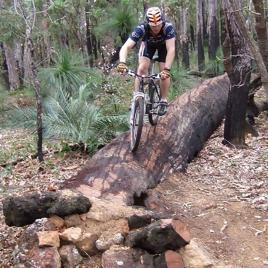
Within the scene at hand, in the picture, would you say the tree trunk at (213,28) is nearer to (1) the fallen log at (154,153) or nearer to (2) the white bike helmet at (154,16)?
(1) the fallen log at (154,153)

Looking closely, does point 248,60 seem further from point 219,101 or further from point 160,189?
point 160,189

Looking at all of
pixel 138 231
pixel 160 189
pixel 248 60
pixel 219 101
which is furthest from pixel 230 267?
pixel 219 101

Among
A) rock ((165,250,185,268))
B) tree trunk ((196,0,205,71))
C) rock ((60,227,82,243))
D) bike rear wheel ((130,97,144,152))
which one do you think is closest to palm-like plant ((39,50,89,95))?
bike rear wheel ((130,97,144,152))

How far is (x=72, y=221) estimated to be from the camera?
15.0 ft

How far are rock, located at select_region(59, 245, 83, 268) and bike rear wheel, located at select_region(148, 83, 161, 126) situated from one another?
125 inches

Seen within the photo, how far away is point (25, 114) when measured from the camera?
1008 cm

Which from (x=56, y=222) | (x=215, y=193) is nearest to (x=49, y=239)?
(x=56, y=222)

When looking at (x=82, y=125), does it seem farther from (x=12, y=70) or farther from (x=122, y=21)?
(x=12, y=70)

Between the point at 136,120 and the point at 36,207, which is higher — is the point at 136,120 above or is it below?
above

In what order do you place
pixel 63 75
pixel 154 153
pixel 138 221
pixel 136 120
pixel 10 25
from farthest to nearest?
1. pixel 10 25
2. pixel 63 75
3. pixel 154 153
4. pixel 136 120
5. pixel 138 221

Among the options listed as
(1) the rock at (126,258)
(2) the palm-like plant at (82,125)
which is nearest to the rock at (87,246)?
(1) the rock at (126,258)

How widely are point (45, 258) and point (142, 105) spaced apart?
2.86 m

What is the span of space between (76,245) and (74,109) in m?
4.70


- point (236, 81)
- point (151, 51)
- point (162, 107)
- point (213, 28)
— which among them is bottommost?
point (162, 107)
